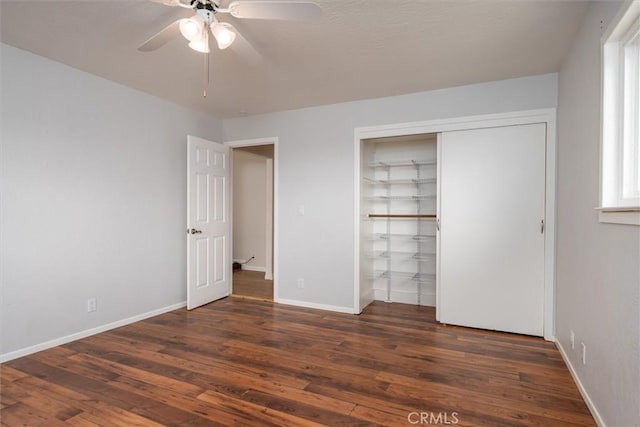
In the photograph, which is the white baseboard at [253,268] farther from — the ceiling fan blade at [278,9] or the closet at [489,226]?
the ceiling fan blade at [278,9]

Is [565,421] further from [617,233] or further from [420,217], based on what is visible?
[420,217]

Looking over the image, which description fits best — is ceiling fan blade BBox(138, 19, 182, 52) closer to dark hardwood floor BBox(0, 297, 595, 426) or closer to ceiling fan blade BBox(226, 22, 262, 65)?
ceiling fan blade BBox(226, 22, 262, 65)

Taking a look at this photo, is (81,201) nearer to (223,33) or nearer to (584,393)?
(223,33)

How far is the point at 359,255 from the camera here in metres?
3.95

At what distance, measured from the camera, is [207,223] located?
4.29m

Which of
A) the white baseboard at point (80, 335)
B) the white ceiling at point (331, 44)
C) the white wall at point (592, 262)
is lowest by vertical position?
the white baseboard at point (80, 335)

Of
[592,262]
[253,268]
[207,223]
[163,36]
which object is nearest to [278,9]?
[163,36]

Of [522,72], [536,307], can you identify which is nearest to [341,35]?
[522,72]

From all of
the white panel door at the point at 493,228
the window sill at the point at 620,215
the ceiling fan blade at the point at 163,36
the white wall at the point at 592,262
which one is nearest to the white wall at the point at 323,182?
the white panel door at the point at 493,228

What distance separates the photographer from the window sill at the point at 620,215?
1.43 m

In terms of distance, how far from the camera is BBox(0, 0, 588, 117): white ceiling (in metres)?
2.17

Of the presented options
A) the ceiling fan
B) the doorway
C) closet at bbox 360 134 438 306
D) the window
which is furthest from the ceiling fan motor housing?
the doorway

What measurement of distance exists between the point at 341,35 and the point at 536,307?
2951 millimetres

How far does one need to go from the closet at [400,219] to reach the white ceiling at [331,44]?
97 cm
